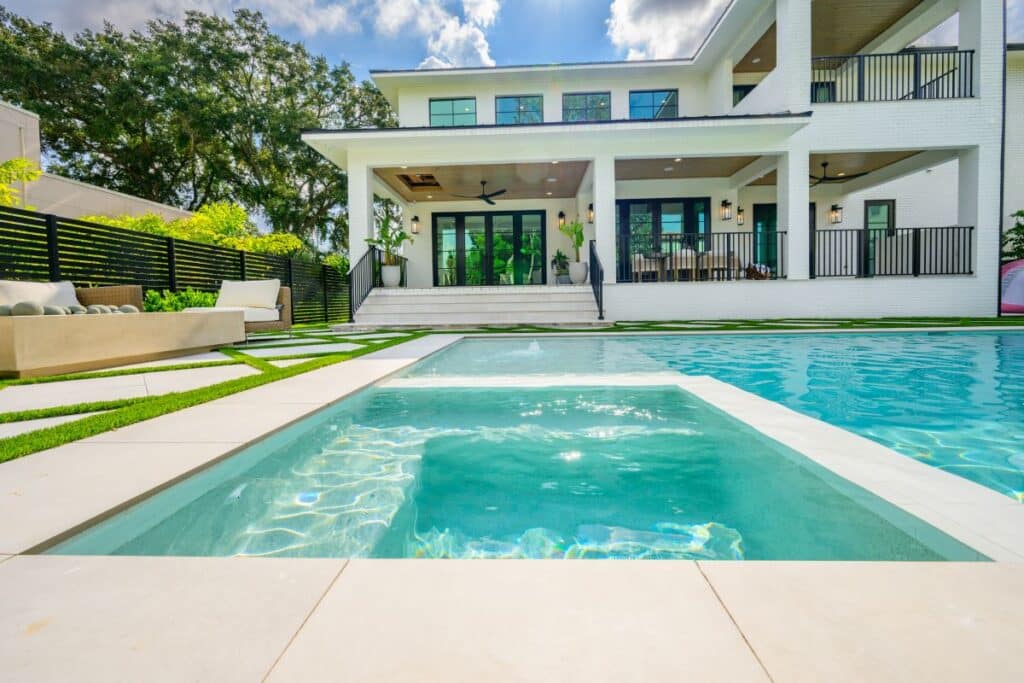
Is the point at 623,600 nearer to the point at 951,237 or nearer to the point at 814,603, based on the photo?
the point at 814,603

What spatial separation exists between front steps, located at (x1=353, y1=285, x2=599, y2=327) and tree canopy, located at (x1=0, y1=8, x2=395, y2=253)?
33.2 ft

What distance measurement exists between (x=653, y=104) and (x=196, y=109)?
1394cm

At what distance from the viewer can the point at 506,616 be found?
0.89m

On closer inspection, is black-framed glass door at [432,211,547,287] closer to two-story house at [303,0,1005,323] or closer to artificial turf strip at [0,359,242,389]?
two-story house at [303,0,1005,323]

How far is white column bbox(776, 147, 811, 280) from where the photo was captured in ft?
31.4

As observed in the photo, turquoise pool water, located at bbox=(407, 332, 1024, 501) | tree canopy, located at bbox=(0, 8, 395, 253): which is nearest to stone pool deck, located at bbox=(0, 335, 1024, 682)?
turquoise pool water, located at bbox=(407, 332, 1024, 501)

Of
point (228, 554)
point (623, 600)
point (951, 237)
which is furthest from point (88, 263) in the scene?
point (951, 237)

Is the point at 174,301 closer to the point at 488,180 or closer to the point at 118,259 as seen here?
the point at 118,259

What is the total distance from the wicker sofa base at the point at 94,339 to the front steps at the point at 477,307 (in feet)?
12.0

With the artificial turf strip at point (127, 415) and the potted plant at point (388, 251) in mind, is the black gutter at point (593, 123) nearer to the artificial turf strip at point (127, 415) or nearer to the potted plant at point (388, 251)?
the potted plant at point (388, 251)

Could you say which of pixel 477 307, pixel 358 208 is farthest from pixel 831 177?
pixel 358 208

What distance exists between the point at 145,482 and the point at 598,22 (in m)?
21.5

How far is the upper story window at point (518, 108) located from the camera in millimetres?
12930

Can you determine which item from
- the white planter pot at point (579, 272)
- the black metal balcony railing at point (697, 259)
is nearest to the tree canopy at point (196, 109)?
the white planter pot at point (579, 272)
